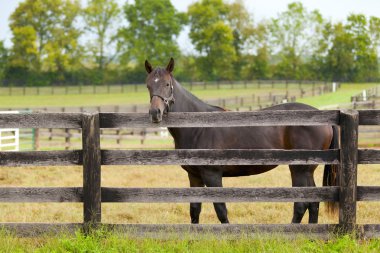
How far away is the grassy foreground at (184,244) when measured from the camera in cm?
543

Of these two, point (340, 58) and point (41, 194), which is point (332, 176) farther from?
point (340, 58)

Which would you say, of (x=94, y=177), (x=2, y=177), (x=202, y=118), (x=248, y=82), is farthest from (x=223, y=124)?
(x=248, y=82)

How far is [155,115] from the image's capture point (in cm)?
570

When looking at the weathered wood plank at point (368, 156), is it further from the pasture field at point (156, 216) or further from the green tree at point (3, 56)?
the green tree at point (3, 56)

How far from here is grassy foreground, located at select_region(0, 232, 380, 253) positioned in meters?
5.43

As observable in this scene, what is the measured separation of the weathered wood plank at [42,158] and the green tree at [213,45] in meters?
69.9

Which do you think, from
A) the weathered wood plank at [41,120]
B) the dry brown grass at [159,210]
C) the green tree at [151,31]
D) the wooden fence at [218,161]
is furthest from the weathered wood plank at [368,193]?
the green tree at [151,31]

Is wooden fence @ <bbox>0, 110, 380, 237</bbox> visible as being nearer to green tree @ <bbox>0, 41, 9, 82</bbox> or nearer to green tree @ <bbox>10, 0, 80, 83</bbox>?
green tree @ <bbox>10, 0, 80, 83</bbox>

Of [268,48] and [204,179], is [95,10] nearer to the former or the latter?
[268,48]

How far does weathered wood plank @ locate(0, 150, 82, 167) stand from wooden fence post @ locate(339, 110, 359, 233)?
3.09m

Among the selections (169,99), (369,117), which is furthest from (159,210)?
(369,117)

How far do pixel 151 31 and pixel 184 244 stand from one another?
7436 centimetres

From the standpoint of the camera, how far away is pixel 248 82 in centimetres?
7194

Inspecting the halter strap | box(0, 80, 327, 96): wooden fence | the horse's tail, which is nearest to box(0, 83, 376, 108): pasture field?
box(0, 80, 327, 96): wooden fence
